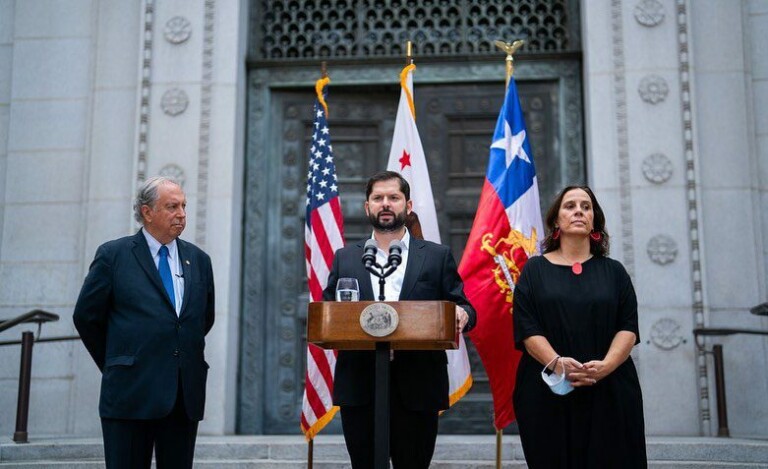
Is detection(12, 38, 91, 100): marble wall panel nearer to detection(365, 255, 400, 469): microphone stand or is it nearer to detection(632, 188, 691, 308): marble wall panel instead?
detection(632, 188, 691, 308): marble wall panel

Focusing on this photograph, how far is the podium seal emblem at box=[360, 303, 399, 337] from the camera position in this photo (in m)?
4.30

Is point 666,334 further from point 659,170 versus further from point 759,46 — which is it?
point 759,46

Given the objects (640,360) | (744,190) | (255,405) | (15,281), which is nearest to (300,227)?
(255,405)

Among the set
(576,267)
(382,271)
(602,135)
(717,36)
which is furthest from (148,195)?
(717,36)

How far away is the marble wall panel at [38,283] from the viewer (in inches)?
351

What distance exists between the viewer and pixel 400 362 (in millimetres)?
4867

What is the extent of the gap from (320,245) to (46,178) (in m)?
3.46

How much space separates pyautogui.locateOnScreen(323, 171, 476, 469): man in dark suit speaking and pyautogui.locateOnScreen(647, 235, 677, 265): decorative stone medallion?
3.85 m

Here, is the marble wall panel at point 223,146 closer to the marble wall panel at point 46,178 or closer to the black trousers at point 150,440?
the marble wall panel at point 46,178

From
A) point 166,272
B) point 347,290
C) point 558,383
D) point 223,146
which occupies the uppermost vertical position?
point 223,146

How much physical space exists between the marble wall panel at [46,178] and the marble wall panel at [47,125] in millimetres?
106

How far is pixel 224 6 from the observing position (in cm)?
924

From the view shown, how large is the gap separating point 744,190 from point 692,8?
184 cm

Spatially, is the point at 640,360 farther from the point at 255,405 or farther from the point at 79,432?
the point at 79,432
